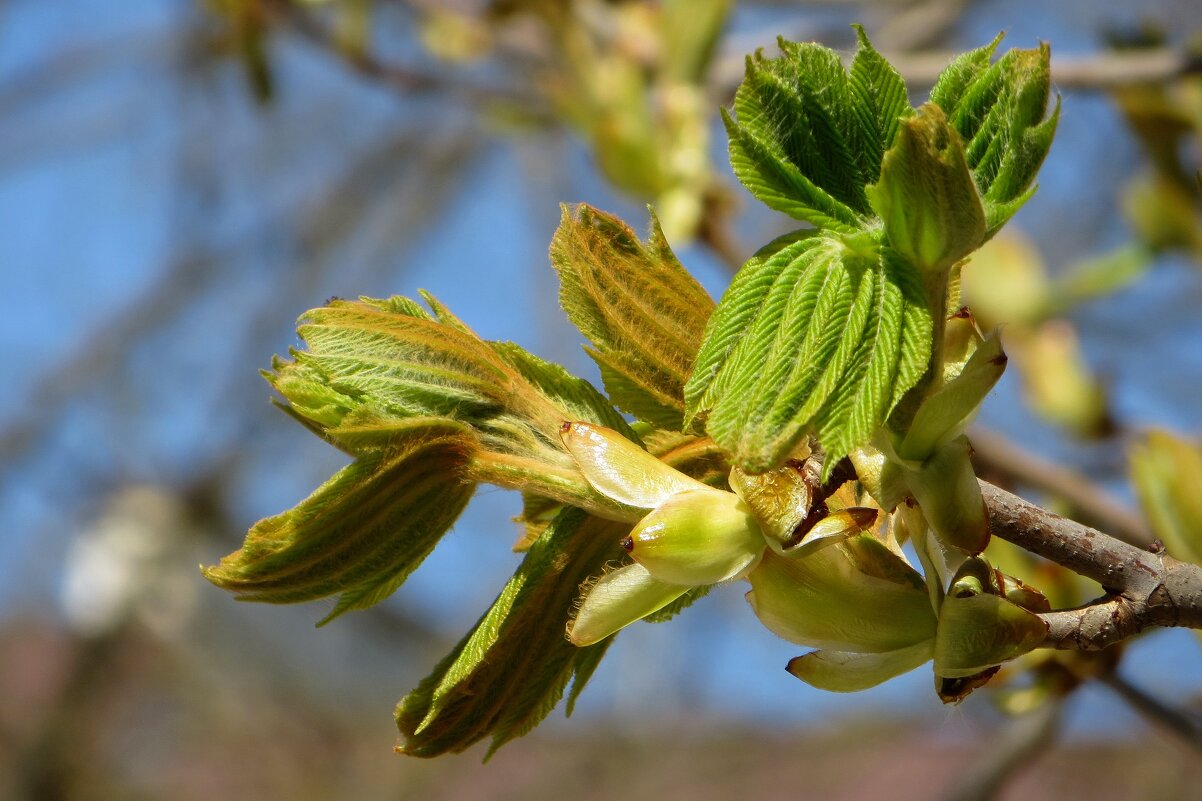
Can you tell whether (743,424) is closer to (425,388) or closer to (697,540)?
(697,540)

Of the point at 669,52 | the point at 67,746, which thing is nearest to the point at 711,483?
the point at 669,52

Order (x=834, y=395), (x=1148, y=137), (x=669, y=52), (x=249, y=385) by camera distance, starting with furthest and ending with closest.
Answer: (x=249, y=385) < (x=669, y=52) < (x=1148, y=137) < (x=834, y=395)

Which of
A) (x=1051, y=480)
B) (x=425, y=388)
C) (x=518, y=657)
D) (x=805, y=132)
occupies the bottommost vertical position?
(x=518, y=657)

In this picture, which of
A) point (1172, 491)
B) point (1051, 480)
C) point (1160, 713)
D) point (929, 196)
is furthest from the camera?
point (1051, 480)

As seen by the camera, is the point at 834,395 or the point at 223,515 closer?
the point at 834,395

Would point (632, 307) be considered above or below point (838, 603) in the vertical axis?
above

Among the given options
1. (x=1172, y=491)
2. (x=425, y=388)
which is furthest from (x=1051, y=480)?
(x=425, y=388)

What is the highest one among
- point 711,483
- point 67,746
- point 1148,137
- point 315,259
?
point 315,259

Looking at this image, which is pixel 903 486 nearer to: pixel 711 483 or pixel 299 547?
pixel 711 483
